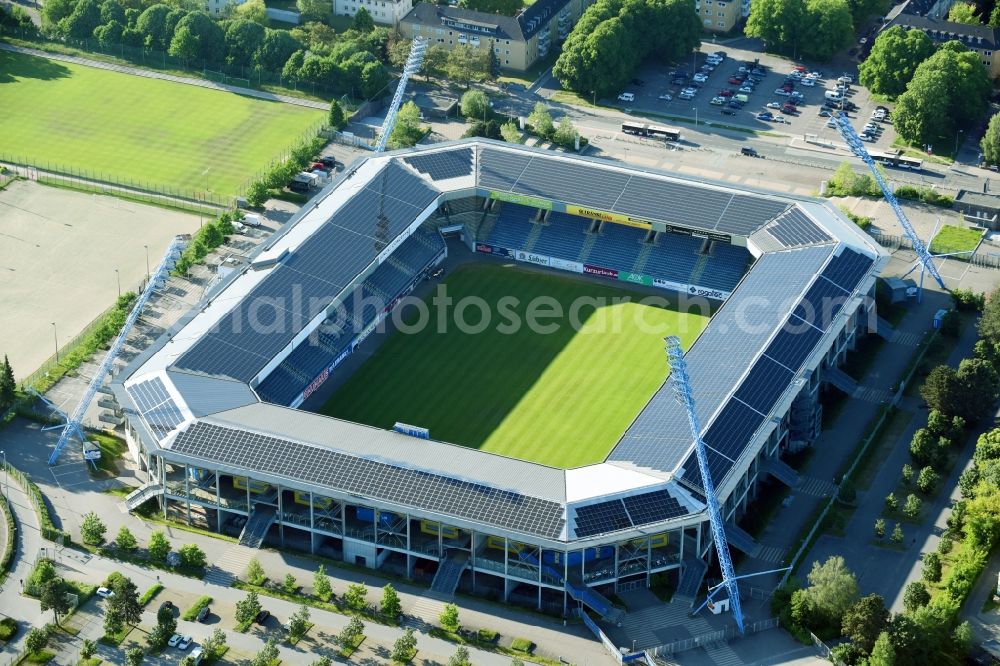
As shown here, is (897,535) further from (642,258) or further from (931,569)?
(642,258)

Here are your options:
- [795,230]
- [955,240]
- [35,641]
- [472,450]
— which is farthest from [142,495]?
[955,240]

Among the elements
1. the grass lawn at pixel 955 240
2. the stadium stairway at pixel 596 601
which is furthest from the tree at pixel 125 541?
the grass lawn at pixel 955 240

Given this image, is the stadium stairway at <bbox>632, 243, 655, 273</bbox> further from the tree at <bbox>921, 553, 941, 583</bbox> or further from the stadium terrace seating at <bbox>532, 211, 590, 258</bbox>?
the tree at <bbox>921, 553, 941, 583</bbox>

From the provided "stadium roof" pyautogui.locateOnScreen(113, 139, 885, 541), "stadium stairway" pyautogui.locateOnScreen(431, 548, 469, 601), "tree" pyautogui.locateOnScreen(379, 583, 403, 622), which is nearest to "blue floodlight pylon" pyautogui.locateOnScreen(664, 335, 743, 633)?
"stadium roof" pyautogui.locateOnScreen(113, 139, 885, 541)

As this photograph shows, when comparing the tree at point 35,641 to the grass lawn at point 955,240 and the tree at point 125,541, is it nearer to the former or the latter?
the tree at point 125,541

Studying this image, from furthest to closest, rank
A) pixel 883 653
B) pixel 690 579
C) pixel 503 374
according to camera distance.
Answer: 1. pixel 503 374
2. pixel 690 579
3. pixel 883 653

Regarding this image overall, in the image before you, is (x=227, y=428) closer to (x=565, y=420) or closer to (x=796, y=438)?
(x=565, y=420)

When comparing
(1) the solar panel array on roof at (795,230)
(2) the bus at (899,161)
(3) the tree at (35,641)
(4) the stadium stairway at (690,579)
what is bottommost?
(3) the tree at (35,641)

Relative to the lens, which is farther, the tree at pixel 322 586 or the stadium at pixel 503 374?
the stadium at pixel 503 374
